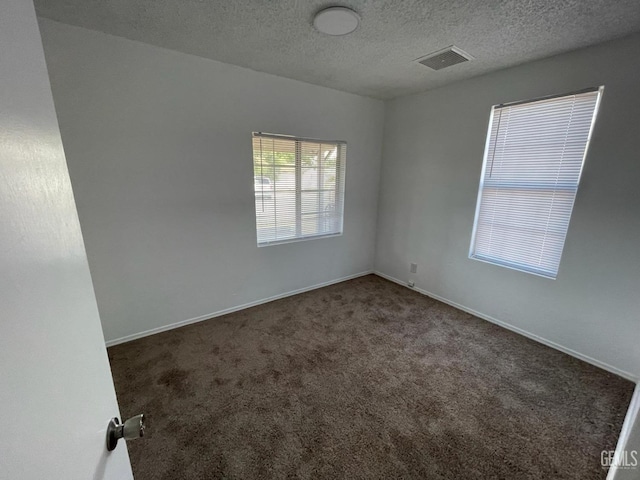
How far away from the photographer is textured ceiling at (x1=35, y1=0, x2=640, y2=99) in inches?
59.6

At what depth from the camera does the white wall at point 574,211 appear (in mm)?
1867

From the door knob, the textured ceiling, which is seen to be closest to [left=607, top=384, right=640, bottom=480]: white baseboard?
the door knob

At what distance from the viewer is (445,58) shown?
215cm

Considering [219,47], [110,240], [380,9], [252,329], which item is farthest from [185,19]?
[252,329]

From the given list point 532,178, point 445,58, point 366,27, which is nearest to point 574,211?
point 532,178

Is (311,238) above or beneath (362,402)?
above

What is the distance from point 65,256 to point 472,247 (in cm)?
320

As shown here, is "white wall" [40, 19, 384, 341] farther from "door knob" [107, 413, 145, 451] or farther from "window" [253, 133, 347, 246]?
"door knob" [107, 413, 145, 451]

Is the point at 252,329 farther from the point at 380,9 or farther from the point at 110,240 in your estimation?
the point at 380,9

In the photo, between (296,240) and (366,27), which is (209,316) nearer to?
(296,240)

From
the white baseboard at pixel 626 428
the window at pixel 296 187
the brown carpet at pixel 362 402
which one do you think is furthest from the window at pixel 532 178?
the window at pixel 296 187

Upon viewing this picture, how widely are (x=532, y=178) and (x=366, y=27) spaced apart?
1945 mm

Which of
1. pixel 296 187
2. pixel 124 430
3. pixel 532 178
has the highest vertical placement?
pixel 532 178

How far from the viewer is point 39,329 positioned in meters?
0.43
